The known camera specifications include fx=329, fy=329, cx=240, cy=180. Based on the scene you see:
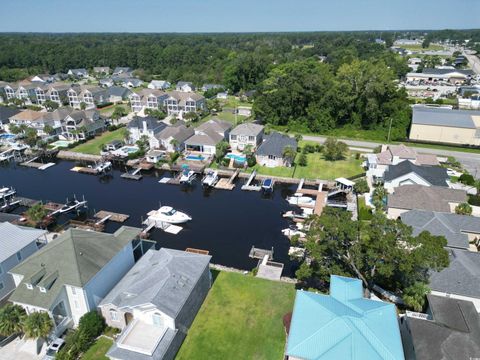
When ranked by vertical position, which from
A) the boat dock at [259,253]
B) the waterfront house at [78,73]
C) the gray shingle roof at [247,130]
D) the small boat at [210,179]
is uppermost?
the waterfront house at [78,73]

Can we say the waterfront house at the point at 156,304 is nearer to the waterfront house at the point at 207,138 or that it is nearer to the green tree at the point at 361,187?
the green tree at the point at 361,187

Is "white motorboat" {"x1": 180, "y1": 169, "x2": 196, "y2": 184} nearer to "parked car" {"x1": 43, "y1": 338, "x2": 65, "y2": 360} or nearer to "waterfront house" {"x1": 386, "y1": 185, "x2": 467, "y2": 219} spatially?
"waterfront house" {"x1": 386, "y1": 185, "x2": 467, "y2": 219}

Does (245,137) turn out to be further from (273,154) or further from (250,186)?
(250,186)

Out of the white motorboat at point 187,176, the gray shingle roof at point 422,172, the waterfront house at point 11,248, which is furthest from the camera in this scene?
the white motorboat at point 187,176

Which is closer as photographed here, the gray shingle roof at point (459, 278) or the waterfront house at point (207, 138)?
the gray shingle roof at point (459, 278)


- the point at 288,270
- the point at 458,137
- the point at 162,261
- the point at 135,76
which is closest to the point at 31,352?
the point at 162,261

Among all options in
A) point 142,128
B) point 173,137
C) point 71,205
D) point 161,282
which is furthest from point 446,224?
point 142,128

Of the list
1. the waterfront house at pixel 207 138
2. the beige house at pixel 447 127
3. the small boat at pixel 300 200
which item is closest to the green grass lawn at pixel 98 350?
the small boat at pixel 300 200
